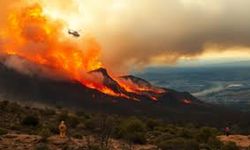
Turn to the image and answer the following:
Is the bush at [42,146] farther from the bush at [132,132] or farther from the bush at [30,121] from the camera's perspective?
the bush at [30,121]

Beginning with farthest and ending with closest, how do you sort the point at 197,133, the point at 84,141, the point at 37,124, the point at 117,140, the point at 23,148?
the point at 197,133 → the point at 37,124 → the point at 117,140 → the point at 84,141 → the point at 23,148

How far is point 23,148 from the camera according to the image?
134ft

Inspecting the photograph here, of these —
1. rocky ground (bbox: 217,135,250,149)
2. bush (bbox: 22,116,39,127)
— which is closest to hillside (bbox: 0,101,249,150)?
bush (bbox: 22,116,39,127)

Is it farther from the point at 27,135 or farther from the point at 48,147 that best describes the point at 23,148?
the point at 27,135

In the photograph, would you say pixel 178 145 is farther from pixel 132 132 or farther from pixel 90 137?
pixel 132 132

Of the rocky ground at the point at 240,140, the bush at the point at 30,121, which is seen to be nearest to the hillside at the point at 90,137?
the bush at the point at 30,121

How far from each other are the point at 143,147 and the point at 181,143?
3.26 meters

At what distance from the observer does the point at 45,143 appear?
43.3 m

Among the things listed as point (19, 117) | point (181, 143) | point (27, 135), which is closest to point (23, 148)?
point (27, 135)

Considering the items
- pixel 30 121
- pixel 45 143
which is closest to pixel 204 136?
pixel 30 121

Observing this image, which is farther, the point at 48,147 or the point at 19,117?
the point at 19,117

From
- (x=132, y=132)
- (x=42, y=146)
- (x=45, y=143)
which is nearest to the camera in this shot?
(x=42, y=146)

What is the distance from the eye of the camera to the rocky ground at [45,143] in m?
41.3

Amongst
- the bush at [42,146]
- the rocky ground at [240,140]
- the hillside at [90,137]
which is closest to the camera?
the bush at [42,146]
